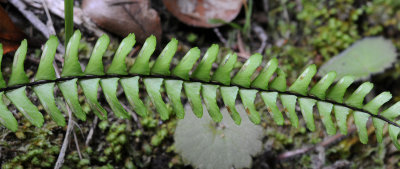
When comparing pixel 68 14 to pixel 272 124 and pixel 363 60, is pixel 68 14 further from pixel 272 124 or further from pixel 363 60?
pixel 363 60

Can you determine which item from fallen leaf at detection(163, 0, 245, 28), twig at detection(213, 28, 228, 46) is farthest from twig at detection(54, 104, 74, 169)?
Result: twig at detection(213, 28, 228, 46)

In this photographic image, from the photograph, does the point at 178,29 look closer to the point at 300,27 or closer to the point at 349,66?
the point at 300,27

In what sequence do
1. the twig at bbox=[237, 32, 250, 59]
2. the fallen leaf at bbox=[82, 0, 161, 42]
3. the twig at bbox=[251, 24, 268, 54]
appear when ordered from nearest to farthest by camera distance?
1. the fallen leaf at bbox=[82, 0, 161, 42]
2. the twig at bbox=[237, 32, 250, 59]
3. the twig at bbox=[251, 24, 268, 54]

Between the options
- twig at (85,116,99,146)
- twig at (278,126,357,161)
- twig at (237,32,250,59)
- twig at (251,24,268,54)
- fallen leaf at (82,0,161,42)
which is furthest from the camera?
twig at (251,24,268,54)

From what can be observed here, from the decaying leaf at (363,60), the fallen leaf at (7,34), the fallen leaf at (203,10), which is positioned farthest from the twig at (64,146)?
the decaying leaf at (363,60)

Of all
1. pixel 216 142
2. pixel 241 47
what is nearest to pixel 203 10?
pixel 241 47

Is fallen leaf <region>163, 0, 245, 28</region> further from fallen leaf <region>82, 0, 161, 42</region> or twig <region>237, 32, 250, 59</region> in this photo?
fallen leaf <region>82, 0, 161, 42</region>

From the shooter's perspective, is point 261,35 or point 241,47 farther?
point 261,35
